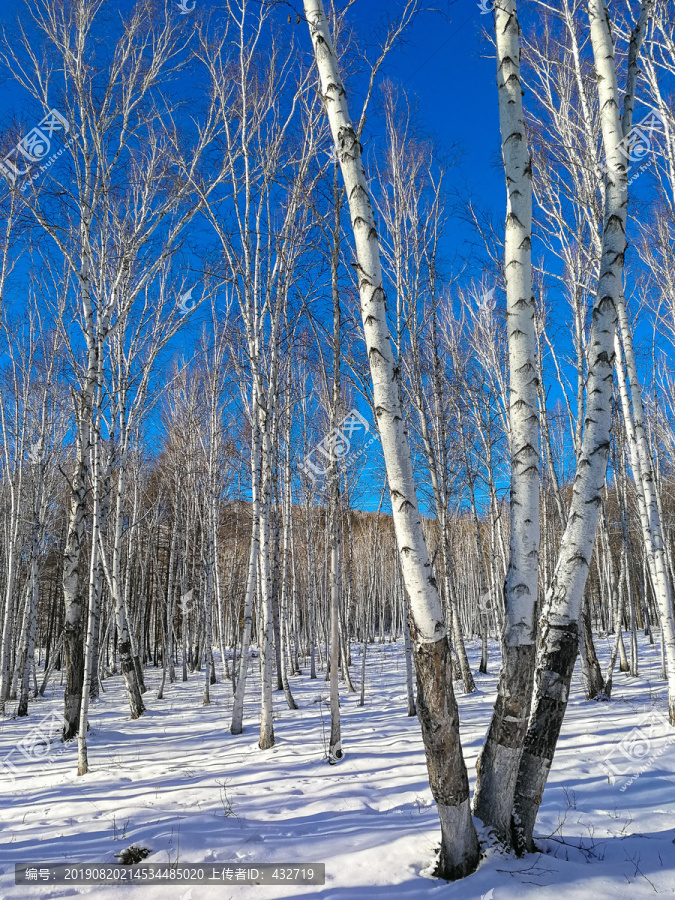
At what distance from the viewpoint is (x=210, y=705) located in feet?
35.2

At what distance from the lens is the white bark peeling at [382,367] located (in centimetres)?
254

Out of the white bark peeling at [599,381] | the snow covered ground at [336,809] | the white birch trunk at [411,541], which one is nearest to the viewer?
the white birch trunk at [411,541]

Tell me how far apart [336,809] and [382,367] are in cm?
345

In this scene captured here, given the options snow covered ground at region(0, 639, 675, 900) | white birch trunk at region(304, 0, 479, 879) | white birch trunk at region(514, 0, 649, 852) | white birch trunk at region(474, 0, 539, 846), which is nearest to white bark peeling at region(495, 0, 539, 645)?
white birch trunk at region(474, 0, 539, 846)

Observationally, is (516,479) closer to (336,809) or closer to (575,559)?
(575,559)

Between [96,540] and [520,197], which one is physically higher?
[520,197]

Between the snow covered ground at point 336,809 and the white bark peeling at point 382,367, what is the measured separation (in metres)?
1.41

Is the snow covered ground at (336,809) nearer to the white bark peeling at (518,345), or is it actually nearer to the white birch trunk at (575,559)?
the white birch trunk at (575,559)

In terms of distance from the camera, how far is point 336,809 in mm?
3871

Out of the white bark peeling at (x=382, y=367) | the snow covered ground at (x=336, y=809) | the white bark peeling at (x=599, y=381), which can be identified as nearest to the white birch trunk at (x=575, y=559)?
the white bark peeling at (x=599, y=381)

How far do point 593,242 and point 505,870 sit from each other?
7587 millimetres

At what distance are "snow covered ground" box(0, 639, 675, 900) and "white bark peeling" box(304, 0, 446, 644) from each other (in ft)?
4.63

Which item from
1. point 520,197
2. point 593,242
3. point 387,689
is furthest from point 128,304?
point 387,689

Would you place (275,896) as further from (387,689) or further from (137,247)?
(387,689)
